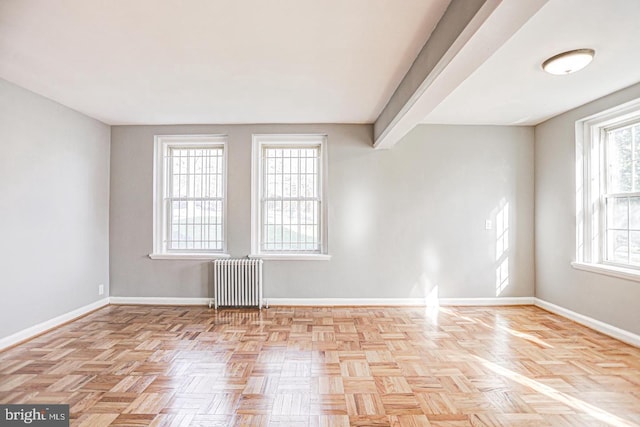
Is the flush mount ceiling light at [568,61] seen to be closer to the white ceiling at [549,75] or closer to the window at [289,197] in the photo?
the white ceiling at [549,75]

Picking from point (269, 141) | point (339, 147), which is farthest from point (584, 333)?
point (269, 141)

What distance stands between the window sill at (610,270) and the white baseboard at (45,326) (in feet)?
19.0

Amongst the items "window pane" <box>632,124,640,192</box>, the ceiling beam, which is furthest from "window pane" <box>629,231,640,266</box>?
the ceiling beam

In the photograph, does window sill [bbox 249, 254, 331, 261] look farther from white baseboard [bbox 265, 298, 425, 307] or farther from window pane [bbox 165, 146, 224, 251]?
window pane [bbox 165, 146, 224, 251]

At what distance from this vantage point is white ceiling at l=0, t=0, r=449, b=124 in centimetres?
219

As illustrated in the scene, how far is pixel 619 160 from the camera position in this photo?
372 centimetres

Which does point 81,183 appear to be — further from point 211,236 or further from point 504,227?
point 504,227

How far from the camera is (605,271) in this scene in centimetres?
362

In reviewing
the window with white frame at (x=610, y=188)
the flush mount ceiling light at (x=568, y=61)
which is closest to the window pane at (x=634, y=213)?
the window with white frame at (x=610, y=188)

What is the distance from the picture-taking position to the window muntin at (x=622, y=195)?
352 cm

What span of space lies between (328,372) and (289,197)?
2650 mm

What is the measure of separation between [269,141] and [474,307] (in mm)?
3527

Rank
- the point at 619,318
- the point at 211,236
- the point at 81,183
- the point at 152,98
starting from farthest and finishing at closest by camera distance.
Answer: the point at 211,236
the point at 81,183
the point at 152,98
the point at 619,318

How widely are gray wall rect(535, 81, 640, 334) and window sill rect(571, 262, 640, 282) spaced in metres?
0.05
